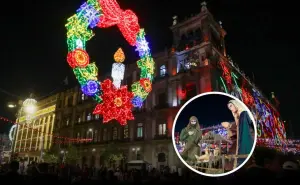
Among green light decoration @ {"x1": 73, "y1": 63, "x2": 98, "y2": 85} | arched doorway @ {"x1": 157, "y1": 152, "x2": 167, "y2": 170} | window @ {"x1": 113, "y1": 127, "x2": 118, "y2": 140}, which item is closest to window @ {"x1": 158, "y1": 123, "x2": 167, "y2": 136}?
arched doorway @ {"x1": 157, "y1": 152, "x2": 167, "y2": 170}

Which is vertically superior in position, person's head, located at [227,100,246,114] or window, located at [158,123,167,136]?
window, located at [158,123,167,136]

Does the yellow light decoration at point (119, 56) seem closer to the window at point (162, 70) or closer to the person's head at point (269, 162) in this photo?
the window at point (162, 70)

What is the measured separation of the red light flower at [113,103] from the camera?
77.8ft

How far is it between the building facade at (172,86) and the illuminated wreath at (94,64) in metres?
8.47

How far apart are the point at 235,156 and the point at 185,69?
104ft

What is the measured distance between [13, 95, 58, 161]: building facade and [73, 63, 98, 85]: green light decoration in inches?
1423

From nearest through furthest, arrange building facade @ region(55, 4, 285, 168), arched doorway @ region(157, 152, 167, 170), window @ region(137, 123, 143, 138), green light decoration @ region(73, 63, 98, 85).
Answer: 1. green light decoration @ region(73, 63, 98, 85)
2. arched doorway @ region(157, 152, 167, 170)
3. building facade @ region(55, 4, 285, 168)
4. window @ region(137, 123, 143, 138)

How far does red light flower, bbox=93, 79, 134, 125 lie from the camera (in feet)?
77.8

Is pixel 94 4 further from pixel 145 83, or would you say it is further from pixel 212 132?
pixel 212 132

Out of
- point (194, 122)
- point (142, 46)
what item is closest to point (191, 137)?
point (194, 122)

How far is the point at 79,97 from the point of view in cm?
4959

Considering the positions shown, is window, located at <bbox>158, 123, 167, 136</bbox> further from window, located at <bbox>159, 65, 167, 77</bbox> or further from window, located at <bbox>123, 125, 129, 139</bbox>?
window, located at <bbox>159, 65, 167, 77</bbox>

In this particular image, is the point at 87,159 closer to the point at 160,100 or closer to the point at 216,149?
the point at 160,100

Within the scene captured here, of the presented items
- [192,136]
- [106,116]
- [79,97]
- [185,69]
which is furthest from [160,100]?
[192,136]
